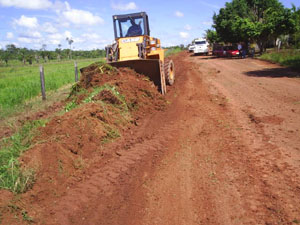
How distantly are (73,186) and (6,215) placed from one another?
1.05 m

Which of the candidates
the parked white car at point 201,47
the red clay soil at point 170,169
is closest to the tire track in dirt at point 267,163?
the red clay soil at point 170,169

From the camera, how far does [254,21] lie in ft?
115

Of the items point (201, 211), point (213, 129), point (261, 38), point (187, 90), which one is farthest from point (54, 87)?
point (261, 38)

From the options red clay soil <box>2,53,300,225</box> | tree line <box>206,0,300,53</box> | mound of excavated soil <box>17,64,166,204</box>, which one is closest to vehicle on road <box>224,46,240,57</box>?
tree line <box>206,0,300,53</box>

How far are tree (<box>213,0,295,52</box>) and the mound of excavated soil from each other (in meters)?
19.4

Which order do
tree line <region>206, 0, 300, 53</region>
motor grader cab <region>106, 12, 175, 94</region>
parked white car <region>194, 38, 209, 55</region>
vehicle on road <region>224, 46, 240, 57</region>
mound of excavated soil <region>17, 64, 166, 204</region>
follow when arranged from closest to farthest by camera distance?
mound of excavated soil <region>17, 64, 166, 204</region>, motor grader cab <region>106, 12, 175, 94</region>, tree line <region>206, 0, 300, 53</region>, vehicle on road <region>224, 46, 240, 57</region>, parked white car <region>194, 38, 209, 55</region>

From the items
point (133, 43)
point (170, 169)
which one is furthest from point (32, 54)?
point (170, 169)

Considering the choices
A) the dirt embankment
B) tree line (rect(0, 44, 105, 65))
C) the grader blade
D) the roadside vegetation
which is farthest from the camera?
tree line (rect(0, 44, 105, 65))

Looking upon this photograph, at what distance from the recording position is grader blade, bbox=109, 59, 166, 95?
9.46m

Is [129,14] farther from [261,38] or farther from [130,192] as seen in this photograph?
[261,38]

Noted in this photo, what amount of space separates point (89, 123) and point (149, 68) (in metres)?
4.25

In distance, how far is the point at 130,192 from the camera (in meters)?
4.13

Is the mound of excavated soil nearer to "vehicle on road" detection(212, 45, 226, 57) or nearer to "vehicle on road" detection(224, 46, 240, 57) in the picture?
"vehicle on road" detection(224, 46, 240, 57)

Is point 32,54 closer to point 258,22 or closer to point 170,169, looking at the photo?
point 258,22
